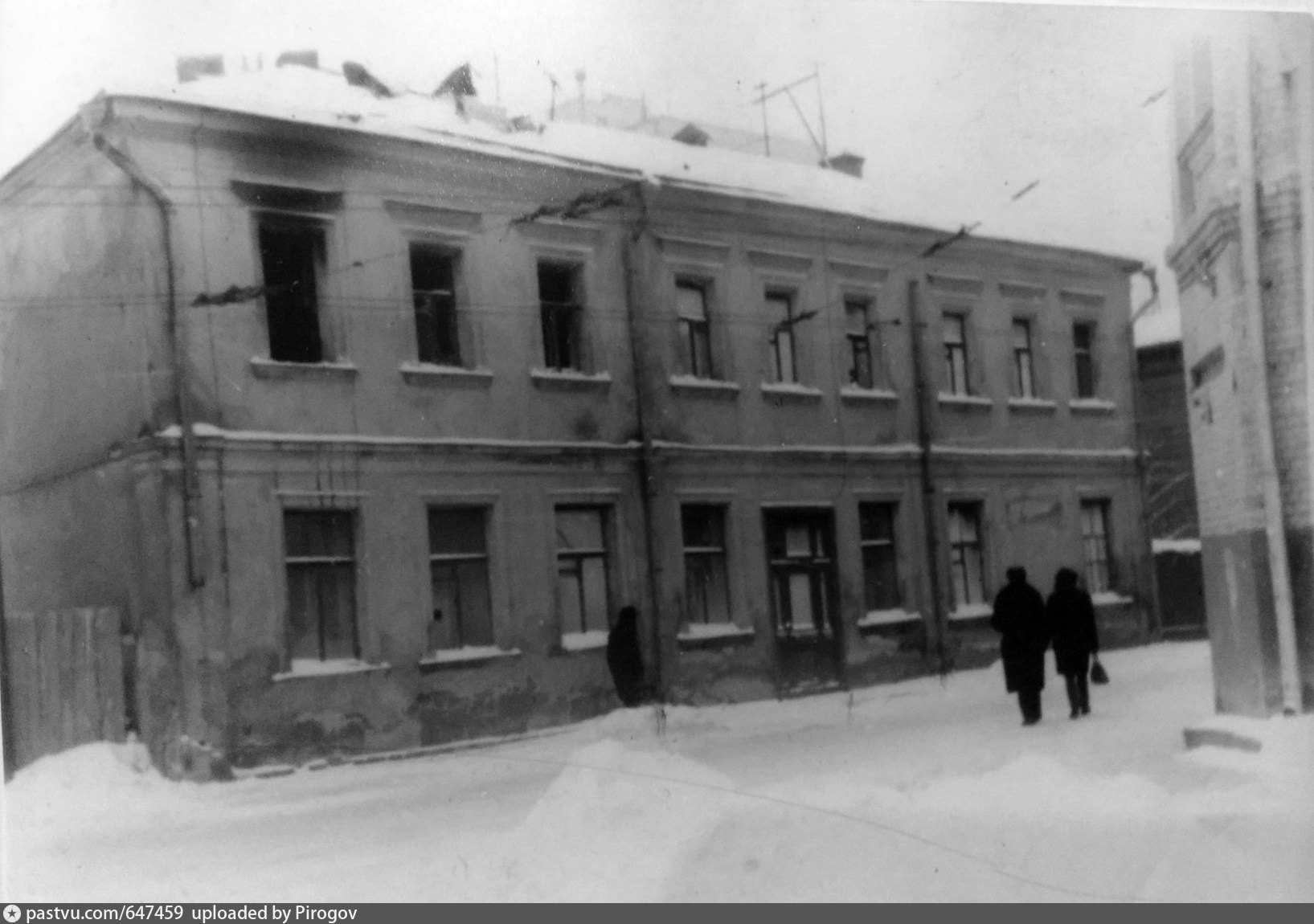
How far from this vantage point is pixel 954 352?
729 centimetres

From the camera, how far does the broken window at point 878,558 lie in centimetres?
728

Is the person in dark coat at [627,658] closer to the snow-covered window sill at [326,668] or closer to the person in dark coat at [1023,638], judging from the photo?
the snow-covered window sill at [326,668]

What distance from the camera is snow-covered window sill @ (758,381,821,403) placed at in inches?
272

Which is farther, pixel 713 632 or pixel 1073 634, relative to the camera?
pixel 1073 634

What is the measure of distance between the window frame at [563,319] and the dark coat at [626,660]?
1349mm

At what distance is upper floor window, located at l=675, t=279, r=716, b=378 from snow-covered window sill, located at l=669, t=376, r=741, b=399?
0.12ft

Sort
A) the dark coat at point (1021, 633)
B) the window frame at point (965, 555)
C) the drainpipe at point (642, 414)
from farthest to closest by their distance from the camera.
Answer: the window frame at point (965, 555) → the dark coat at point (1021, 633) → the drainpipe at point (642, 414)

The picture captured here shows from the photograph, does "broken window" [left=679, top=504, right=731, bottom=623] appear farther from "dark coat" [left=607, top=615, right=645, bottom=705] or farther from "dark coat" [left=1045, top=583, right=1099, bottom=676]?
"dark coat" [left=1045, top=583, right=1099, bottom=676]

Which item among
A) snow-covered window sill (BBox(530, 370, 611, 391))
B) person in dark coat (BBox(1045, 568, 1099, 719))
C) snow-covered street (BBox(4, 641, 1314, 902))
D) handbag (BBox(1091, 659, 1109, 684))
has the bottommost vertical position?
snow-covered street (BBox(4, 641, 1314, 902))

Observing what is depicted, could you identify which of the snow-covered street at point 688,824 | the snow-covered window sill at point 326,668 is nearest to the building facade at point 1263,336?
the snow-covered street at point 688,824

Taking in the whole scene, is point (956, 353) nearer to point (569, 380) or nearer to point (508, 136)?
point (569, 380)

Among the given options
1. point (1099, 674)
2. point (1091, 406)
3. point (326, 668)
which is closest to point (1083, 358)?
point (1091, 406)

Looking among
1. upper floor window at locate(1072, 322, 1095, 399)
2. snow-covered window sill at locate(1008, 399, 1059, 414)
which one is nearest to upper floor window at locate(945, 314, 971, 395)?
snow-covered window sill at locate(1008, 399, 1059, 414)

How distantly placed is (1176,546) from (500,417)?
13.0ft
